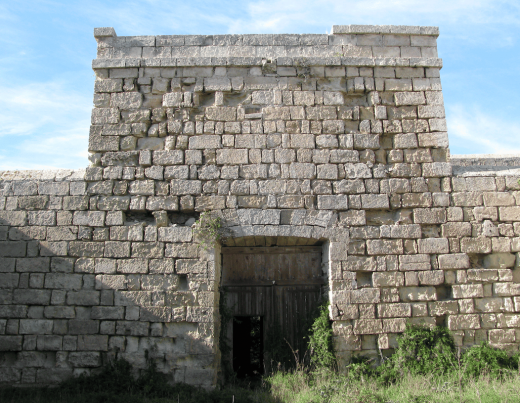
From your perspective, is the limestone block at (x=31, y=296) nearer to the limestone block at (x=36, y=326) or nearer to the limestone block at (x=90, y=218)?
the limestone block at (x=36, y=326)

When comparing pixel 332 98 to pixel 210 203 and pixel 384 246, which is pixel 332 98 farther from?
pixel 210 203

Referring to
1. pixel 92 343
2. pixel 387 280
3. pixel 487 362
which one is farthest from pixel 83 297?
pixel 487 362

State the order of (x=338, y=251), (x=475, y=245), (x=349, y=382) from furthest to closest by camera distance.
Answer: (x=475, y=245) < (x=338, y=251) < (x=349, y=382)

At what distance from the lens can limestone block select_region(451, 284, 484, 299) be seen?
542 cm

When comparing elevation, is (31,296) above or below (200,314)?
above

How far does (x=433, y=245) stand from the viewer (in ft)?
18.1

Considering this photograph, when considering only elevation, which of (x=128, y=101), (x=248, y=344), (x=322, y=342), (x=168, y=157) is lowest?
(x=248, y=344)

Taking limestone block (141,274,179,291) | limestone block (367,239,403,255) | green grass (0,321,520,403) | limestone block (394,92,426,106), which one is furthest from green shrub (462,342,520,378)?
limestone block (141,274,179,291)

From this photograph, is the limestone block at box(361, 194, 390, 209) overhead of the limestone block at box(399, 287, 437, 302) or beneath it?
overhead

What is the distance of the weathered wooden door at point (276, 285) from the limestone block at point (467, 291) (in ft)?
6.31

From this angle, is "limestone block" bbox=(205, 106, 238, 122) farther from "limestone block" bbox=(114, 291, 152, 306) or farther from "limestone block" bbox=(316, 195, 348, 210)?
"limestone block" bbox=(114, 291, 152, 306)

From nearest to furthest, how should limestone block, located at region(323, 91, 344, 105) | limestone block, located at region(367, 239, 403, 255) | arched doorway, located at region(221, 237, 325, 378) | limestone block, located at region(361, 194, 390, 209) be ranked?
limestone block, located at region(367, 239, 403, 255)
limestone block, located at region(361, 194, 390, 209)
arched doorway, located at region(221, 237, 325, 378)
limestone block, located at region(323, 91, 344, 105)

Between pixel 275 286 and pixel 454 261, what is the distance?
2.66 meters

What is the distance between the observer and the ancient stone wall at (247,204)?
5281mm
